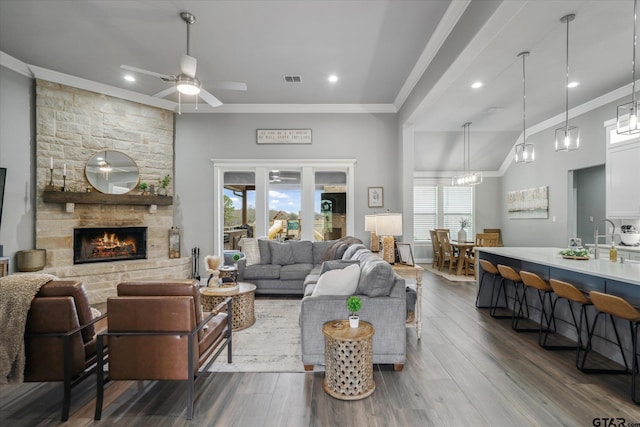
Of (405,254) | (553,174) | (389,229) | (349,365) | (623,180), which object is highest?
(553,174)

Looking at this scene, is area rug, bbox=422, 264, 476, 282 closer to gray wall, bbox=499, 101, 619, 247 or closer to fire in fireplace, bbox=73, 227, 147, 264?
gray wall, bbox=499, 101, 619, 247

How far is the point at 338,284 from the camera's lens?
2543 millimetres

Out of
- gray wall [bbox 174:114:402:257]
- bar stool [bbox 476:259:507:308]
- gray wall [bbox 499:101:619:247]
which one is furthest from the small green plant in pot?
gray wall [bbox 499:101:619:247]

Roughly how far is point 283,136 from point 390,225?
10.6ft

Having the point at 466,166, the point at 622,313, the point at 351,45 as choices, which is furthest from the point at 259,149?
the point at 466,166

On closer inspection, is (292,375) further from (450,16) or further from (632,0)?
(632,0)

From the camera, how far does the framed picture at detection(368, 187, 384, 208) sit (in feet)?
19.0

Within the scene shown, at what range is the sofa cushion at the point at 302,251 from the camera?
206 inches

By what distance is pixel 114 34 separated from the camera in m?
3.49

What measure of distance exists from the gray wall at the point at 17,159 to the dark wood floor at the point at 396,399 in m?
2.95

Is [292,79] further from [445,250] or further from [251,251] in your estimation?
[445,250]

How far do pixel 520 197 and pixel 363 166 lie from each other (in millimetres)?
4522

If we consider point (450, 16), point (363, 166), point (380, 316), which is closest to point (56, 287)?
point (380, 316)

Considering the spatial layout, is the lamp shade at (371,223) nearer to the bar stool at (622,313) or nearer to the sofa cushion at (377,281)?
the sofa cushion at (377,281)
